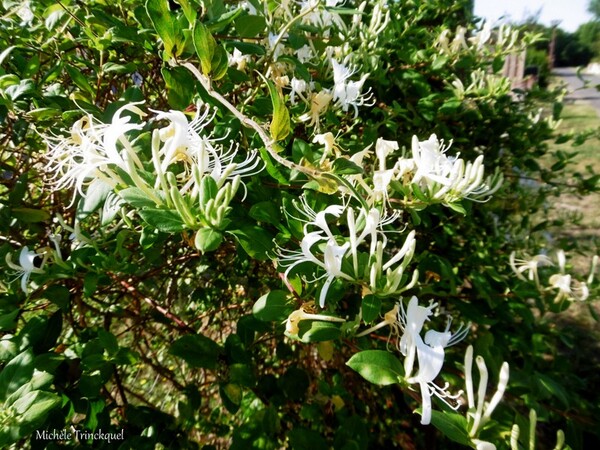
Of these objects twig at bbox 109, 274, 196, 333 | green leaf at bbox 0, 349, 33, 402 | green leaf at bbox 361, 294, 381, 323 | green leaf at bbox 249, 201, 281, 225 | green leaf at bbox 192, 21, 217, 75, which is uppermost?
green leaf at bbox 192, 21, 217, 75

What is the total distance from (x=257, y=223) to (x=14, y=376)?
1.43ft

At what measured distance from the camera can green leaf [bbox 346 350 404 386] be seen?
54cm

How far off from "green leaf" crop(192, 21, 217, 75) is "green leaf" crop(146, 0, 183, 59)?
0.07m

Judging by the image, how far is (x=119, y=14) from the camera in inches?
40.1

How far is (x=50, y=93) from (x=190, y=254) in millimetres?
489

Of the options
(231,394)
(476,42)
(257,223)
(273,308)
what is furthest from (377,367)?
(476,42)

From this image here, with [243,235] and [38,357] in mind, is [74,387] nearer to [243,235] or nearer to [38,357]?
[38,357]

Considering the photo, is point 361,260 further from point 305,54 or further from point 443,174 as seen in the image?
point 305,54

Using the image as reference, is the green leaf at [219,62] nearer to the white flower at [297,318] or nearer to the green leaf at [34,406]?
the white flower at [297,318]

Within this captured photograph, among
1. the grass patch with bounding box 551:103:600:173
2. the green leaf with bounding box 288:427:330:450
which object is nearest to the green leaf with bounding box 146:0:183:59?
the green leaf with bounding box 288:427:330:450

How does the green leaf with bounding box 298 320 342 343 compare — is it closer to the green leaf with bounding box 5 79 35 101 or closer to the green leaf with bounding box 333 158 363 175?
the green leaf with bounding box 333 158 363 175

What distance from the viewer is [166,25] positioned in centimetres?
63

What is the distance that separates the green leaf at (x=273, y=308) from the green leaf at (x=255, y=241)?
72 millimetres

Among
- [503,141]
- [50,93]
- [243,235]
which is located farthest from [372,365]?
[503,141]
